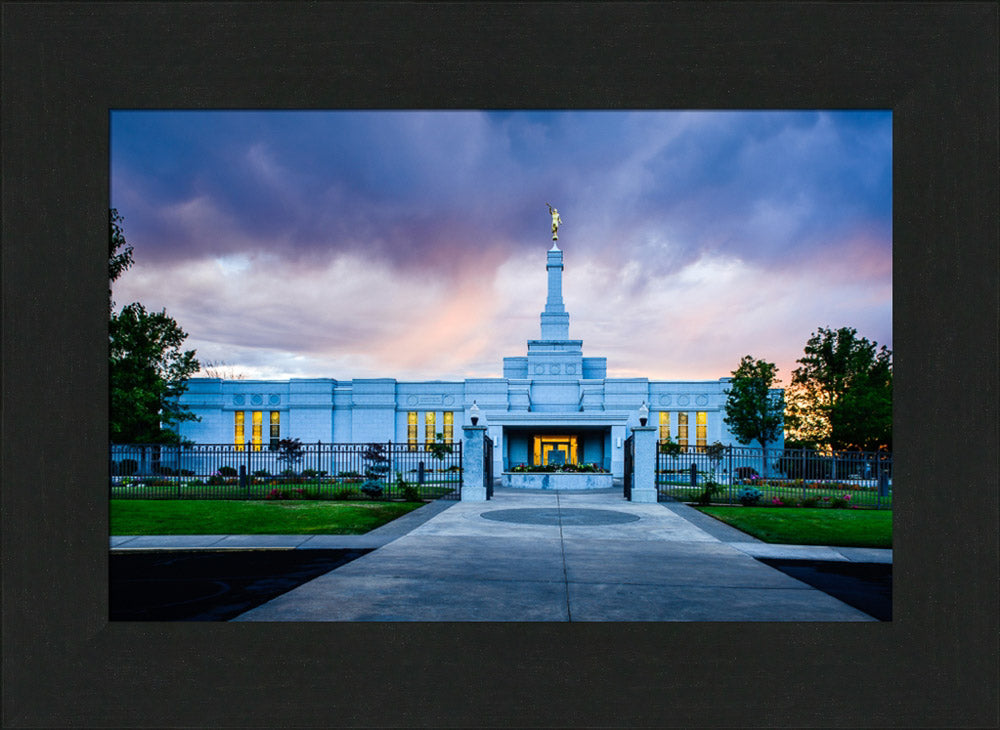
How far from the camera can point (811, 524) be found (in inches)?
656

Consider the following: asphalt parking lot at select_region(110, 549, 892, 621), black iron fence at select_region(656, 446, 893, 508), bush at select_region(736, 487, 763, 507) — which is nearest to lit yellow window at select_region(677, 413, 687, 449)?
black iron fence at select_region(656, 446, 893, 508)

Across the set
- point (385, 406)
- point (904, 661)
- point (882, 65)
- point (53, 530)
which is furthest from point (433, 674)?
point (385, 406)

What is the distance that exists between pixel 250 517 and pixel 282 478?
60.0ft

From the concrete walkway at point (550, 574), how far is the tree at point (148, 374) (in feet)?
88.6

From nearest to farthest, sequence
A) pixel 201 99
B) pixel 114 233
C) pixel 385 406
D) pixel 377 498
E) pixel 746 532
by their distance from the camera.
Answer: pixel 201 99 → pixel 746 532 → pixel 114 233 → pixel 377 498 → pixel 385 406

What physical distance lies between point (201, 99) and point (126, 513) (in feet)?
53.0

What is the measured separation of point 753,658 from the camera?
15.5 feet


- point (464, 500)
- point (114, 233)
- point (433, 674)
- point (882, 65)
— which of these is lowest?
point (464, 500)

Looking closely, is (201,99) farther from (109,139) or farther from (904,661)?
(904,661)

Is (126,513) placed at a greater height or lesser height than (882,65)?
lesser

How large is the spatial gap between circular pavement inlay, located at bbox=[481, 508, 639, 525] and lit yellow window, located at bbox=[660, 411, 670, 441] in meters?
32.9

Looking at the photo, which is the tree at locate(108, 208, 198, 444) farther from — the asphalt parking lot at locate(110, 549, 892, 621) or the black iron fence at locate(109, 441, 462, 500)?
the asphalt parking lot at locate(110, 549, 892, 621)

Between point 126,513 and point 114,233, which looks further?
point 114,233

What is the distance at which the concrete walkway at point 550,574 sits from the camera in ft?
23.6
